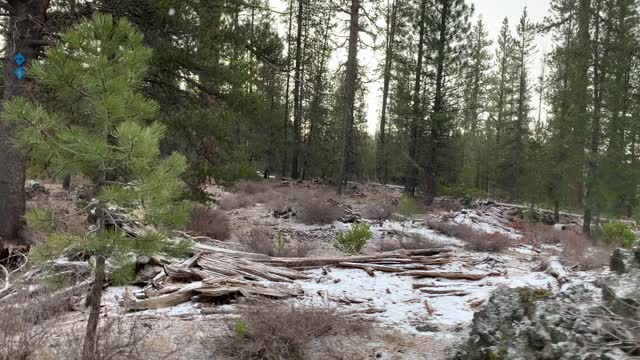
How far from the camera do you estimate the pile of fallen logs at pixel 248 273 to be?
543 centimetres

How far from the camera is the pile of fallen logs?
5.43 meters

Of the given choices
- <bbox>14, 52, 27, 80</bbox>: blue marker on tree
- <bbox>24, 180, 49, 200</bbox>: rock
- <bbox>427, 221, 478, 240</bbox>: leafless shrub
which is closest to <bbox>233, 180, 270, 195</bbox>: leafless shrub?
<bbox>24, 180, 49, 200</bbox>: rock

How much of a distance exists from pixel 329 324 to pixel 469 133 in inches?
1621

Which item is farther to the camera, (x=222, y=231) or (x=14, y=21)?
(x=222, y=231)

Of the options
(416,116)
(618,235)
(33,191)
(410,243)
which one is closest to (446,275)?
(410,243)

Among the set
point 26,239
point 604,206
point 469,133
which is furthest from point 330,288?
point 469,133

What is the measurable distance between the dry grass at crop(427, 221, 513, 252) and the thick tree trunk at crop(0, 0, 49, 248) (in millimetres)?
8522

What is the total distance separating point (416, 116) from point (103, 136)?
16.8 m

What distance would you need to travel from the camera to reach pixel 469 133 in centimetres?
4303

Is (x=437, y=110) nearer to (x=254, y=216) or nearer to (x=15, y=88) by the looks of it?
(x=254, y=216)

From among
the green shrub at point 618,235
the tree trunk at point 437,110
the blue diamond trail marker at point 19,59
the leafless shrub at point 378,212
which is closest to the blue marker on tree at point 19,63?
the blue diamond trail marker at point 19,59

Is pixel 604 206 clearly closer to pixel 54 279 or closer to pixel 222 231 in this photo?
pixel 222 231

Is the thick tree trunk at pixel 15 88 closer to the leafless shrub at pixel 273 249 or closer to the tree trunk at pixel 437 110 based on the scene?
the leafless shrub at pixel 273 249

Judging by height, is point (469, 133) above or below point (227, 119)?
above
